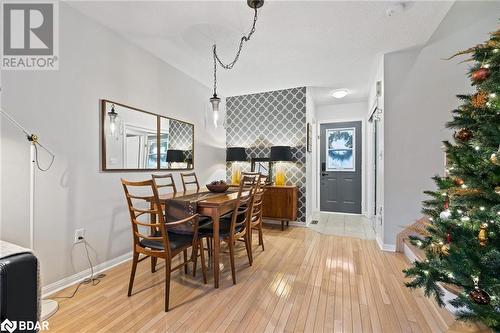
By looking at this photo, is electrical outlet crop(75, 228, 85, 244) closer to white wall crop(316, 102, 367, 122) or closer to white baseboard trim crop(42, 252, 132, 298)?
white baseboard trim crop(42, 252, 132, 298)

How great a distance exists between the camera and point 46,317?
171 cm

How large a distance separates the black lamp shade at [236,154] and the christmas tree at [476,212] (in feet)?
11.3

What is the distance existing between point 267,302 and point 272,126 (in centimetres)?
331

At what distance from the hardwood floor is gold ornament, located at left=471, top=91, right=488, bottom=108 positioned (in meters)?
1.49

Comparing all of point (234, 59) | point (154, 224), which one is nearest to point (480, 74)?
point (154, 224)

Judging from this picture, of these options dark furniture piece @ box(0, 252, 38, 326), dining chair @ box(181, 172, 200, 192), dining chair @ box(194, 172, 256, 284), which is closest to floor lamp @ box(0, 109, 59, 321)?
dark furniture piece @ box(0, 252, 38, 326)

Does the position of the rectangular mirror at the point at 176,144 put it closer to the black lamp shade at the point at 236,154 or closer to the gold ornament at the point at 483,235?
the black lamp shade at the point at 236,154

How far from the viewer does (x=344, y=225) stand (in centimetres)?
440

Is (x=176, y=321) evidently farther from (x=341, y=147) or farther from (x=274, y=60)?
(x=341, y=147)

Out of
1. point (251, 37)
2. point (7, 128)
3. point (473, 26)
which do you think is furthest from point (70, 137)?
point (473, 26)

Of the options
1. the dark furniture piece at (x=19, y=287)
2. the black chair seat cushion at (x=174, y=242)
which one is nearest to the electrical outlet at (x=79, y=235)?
the black chair seat cushion at (x=174, y=242)

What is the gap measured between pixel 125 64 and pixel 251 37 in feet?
4.93

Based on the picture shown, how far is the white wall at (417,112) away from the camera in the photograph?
9.18ft

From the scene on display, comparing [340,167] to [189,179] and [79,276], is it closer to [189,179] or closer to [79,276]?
[189,179]
